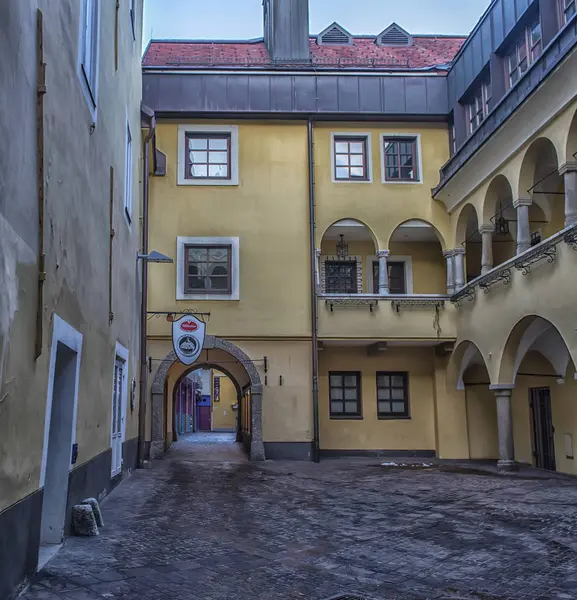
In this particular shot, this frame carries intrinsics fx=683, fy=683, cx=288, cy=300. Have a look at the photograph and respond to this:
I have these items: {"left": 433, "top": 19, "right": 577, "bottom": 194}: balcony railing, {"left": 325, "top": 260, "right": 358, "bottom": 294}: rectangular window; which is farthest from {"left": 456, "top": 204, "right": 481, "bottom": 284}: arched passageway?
{"left": 325, "top": 260, "right": 358, "bottom": 294}: rectangular window

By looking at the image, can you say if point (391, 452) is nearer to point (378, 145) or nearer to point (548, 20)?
point (378, 145)

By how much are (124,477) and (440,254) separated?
11.4 meters

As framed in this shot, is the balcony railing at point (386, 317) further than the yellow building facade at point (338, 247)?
Yes

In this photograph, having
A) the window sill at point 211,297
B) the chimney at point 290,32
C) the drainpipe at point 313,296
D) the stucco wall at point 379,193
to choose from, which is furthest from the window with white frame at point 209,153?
the chimney at point 290,32

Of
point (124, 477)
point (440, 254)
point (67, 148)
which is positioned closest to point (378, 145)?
point (440, 254)

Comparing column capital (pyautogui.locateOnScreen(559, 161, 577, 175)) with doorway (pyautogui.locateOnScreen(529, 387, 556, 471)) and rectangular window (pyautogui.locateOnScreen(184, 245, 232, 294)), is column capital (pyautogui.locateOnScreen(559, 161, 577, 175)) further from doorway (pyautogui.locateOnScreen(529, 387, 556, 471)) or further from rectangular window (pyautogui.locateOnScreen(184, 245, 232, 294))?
rectangular window (pyautogui.locateOnScreen(184, 245, 232, 294))

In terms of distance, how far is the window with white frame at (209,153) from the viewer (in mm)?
18500

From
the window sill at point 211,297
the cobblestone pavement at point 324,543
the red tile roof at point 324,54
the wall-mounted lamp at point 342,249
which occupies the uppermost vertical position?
the red tile roof at point 324,54

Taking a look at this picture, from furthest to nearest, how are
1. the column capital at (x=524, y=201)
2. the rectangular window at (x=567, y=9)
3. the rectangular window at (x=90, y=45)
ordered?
the column capital at (x=524, y=201), the rectangular window at (x=567, y=9), the rectangular window at (x=90, y=45)

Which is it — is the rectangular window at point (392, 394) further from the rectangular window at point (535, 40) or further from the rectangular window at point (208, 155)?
the rectangular window at point (535, 40)

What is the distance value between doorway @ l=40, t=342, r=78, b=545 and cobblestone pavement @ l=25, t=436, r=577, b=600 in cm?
31

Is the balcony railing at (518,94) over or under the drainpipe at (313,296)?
over

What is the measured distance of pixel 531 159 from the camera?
46.1 ft

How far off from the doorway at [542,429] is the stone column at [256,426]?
22.8 ft
